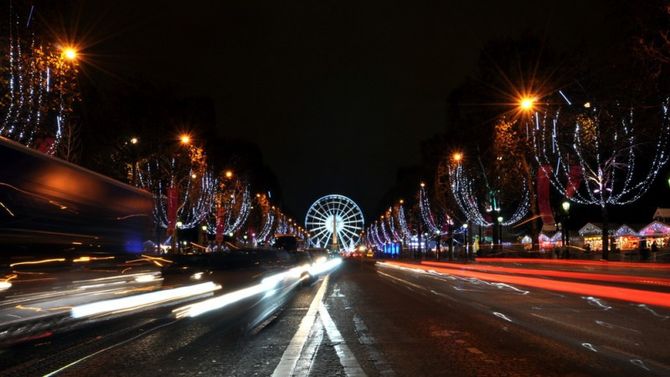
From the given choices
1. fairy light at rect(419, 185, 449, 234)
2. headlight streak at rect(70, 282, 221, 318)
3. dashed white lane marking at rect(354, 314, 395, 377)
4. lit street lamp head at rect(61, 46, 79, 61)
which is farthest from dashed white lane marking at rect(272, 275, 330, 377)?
fairy light at rect(419, 185, 449, 234)

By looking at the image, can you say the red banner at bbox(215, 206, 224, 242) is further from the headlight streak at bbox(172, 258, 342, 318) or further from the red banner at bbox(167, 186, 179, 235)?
the headlight streak at bbox(172, 258, 342, 318)

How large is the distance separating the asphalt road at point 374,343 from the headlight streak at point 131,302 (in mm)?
363

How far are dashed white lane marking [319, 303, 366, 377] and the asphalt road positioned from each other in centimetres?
2

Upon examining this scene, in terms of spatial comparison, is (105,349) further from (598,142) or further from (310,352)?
(598,142)

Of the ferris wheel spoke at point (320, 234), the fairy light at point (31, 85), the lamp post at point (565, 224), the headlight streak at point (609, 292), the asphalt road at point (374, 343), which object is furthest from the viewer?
the ferris wheel spoke at point (320, 234)

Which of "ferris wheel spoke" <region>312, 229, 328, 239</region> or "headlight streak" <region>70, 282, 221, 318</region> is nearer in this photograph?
"headlight streak" <region>70, 282, 221, 318</region>

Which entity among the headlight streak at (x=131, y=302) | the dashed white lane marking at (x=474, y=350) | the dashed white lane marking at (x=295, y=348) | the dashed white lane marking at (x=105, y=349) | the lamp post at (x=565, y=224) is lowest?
the dashed white lane marking at (x=105, y=349)

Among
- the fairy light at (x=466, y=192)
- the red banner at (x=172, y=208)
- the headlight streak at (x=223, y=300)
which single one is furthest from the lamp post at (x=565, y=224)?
the red banner at (x=172, y=208)

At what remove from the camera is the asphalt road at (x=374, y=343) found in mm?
8594

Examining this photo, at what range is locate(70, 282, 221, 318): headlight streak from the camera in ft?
41.7

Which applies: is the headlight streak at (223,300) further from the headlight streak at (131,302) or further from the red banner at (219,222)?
the red banner at (219,222)

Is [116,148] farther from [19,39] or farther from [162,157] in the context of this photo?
[19,39]

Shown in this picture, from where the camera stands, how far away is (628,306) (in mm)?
16781

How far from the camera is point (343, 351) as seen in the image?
999 cm
